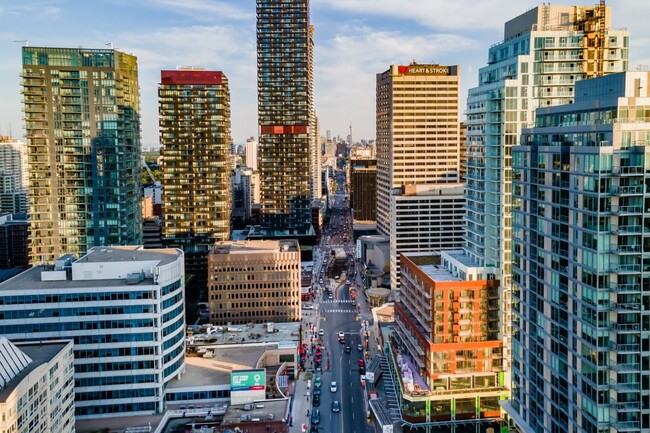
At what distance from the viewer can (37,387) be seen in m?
79.1

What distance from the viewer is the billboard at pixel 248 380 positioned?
110 metres

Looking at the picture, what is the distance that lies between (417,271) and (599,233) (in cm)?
5826

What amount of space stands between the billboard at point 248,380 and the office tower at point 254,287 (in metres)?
55.7

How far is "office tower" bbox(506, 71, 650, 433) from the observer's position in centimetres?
6562

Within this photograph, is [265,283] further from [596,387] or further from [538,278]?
[596,387]

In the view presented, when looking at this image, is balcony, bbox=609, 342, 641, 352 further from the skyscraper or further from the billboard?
the billboard

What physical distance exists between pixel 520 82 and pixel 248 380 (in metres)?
72.3

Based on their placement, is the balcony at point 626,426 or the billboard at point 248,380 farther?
the billboard at point 248,380

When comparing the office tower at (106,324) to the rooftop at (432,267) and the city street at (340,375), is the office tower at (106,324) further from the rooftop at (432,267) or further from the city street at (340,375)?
the rooftop at (432,267)

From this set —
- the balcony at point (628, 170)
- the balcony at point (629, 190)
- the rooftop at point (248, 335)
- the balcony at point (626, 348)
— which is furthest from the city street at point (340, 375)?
the balcony at point (628, 170)

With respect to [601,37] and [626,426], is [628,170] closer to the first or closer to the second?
[626,426]

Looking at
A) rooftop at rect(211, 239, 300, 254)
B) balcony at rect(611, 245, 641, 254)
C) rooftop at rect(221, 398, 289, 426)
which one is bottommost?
rooftop at rect(221, 398, 289, 426)

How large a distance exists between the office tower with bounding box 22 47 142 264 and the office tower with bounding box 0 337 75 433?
7301 centimetres

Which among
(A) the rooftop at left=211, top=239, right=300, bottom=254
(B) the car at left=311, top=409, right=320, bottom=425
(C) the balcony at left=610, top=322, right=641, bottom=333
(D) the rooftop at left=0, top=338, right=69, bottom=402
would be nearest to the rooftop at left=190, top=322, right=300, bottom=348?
(A) the rooftop at left=211, top=239, right=300, bottom=254
